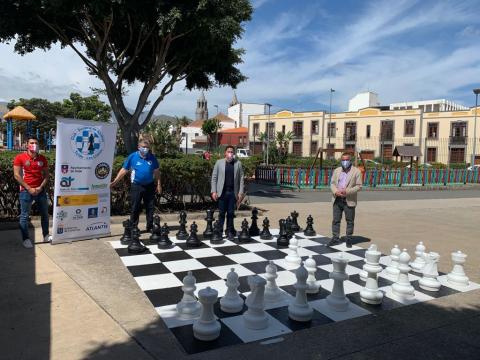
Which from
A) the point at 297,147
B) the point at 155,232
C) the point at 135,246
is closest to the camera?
the point at 135,246

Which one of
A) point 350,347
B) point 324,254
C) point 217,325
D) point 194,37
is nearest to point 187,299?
point 217,325

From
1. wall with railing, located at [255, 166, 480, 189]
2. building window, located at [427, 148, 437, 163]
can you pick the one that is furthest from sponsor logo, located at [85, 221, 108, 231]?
building window, located at [427, 148, 437, 163]

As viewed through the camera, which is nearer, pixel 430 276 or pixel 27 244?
pixel 430 276

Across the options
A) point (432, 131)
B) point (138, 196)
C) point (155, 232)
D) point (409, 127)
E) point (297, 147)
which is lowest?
point (155, 232)

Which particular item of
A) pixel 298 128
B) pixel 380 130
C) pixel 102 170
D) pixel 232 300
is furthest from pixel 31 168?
pixel 298 128

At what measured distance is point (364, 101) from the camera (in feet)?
244

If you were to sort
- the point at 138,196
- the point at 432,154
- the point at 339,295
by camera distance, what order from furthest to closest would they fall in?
1. the point at 432,154
2. the point at 138,196
3. the point at 339,295

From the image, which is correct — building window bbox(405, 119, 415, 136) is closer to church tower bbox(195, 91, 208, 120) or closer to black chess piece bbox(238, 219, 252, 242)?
black chess piece bbox(238, 219, 252, 242)

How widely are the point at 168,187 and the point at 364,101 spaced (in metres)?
72.1

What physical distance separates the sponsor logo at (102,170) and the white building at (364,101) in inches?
2852

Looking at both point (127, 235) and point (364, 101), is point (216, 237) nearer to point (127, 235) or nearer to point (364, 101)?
point (127, 235)

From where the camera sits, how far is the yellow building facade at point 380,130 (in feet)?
159

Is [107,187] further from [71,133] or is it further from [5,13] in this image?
[5,13]

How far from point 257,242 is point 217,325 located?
3406 millimetres
